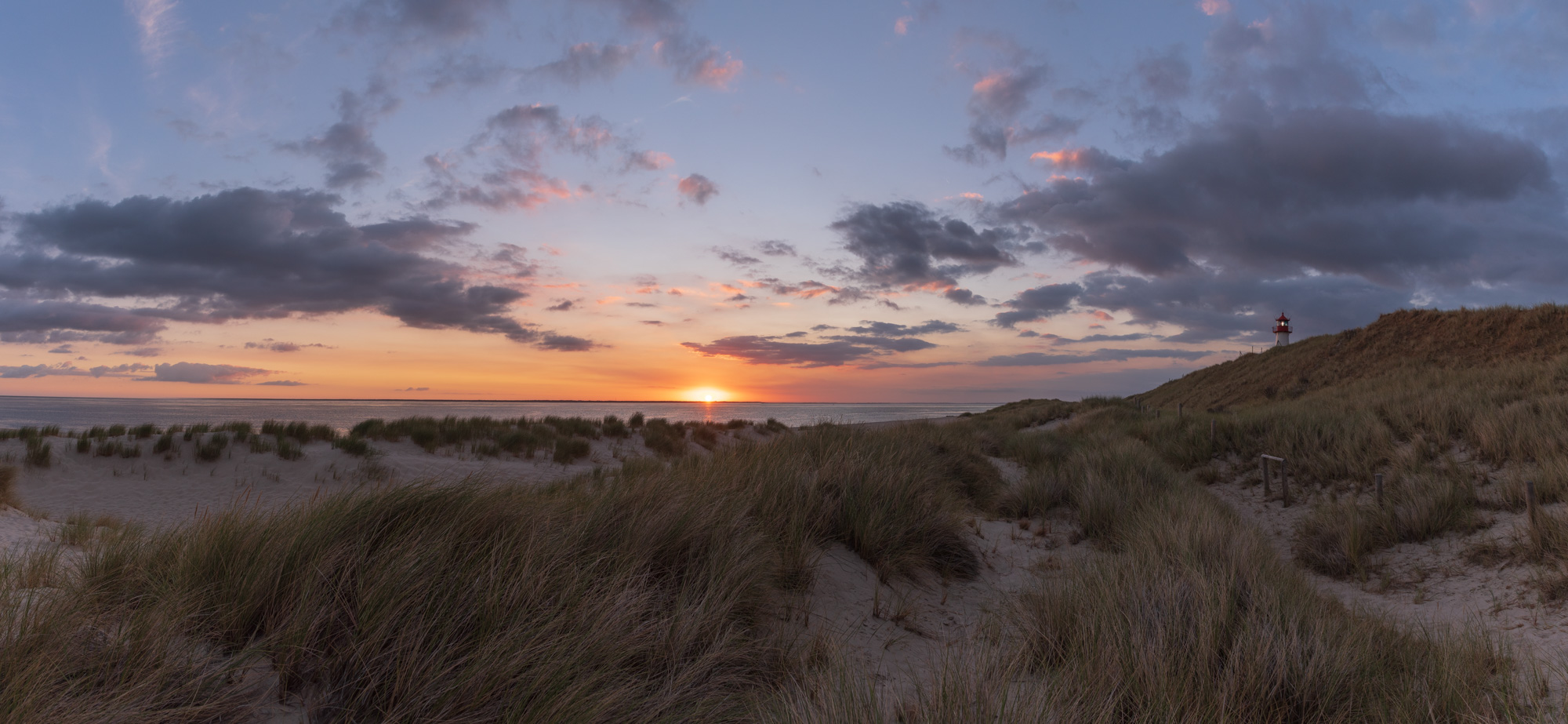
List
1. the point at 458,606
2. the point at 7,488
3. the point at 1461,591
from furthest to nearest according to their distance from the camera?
the point at 7,488, the point at 1461,591, the point at 458,606

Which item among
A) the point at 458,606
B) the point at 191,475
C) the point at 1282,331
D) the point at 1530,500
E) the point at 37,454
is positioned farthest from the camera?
the point at 1282,331

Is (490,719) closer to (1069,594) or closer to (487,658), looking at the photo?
(487,658)

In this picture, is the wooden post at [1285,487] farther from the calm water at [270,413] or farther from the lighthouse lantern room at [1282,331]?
the lighthouse lantern room at [1282,331]

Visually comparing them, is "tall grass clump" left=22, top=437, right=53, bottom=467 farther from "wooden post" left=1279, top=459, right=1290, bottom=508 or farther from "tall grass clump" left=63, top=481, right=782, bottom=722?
"wooden post" left=1279, top=459, right=1290, bottom=508

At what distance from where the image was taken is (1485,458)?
9375mm

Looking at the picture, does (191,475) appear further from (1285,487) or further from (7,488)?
(1285,487)

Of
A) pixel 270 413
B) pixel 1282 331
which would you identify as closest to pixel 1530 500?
pixel 1282 331

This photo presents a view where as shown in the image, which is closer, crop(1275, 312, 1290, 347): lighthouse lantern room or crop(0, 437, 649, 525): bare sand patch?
crop(0, 437, 649, 525): bare sand patch

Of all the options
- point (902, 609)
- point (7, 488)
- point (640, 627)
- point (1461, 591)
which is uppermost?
point (640, 627)

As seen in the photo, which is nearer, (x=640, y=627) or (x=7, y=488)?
(x=640, y=627)

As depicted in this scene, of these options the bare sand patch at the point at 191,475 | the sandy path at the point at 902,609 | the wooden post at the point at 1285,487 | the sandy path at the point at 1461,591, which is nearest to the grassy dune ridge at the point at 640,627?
the sandy path at the point at 902,609

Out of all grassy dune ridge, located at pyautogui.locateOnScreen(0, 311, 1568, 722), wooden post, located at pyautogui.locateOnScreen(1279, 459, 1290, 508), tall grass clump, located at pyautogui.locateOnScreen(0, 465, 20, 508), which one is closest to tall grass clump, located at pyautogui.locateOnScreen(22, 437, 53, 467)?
tall grass clump, located at pyautogui.locateOnScreen(0, 465, 20, 508)

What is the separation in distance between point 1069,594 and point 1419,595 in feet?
17.8

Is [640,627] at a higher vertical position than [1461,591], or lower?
higher
